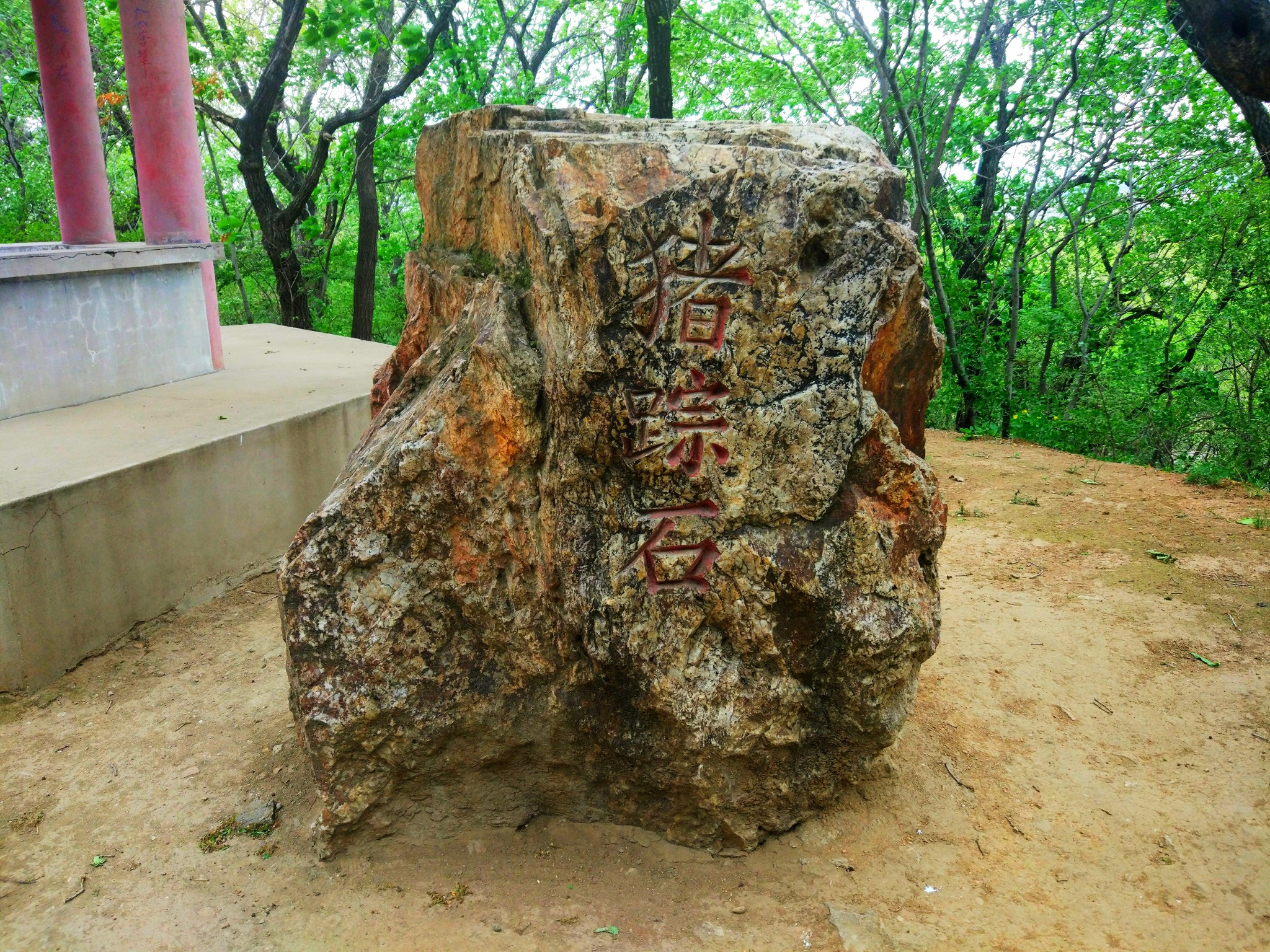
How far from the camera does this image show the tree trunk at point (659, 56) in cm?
794

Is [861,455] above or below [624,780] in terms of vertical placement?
above

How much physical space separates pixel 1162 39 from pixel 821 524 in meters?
7.74

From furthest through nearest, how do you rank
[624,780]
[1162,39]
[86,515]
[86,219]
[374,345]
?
1. [374,345]
2. [1162,39]
3. [86,219]
4. [86,515]
5. [624,780]

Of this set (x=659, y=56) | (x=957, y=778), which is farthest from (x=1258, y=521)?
(x=659, y=56)

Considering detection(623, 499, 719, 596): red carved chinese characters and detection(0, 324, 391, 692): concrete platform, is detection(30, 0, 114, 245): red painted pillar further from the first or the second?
detection(623, 499, 719, 596): red carved chinese characters

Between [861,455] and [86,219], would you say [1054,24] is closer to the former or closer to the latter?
[861,455]

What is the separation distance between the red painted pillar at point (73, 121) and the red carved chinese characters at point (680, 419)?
242 inches

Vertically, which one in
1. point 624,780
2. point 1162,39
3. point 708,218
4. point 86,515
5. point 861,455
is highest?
point 1162,39

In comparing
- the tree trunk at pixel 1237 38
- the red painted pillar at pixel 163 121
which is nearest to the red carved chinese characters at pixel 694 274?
the tree trunk at pixel 1237 38

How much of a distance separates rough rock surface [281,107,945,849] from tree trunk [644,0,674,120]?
5.18 m

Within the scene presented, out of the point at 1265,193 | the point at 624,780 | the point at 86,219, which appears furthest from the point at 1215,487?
the point at 86,219

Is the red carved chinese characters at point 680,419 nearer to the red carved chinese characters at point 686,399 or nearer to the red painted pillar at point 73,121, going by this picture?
the red carved chinese characters at point 686,399

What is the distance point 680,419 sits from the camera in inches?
114

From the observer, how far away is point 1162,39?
8.25 m
